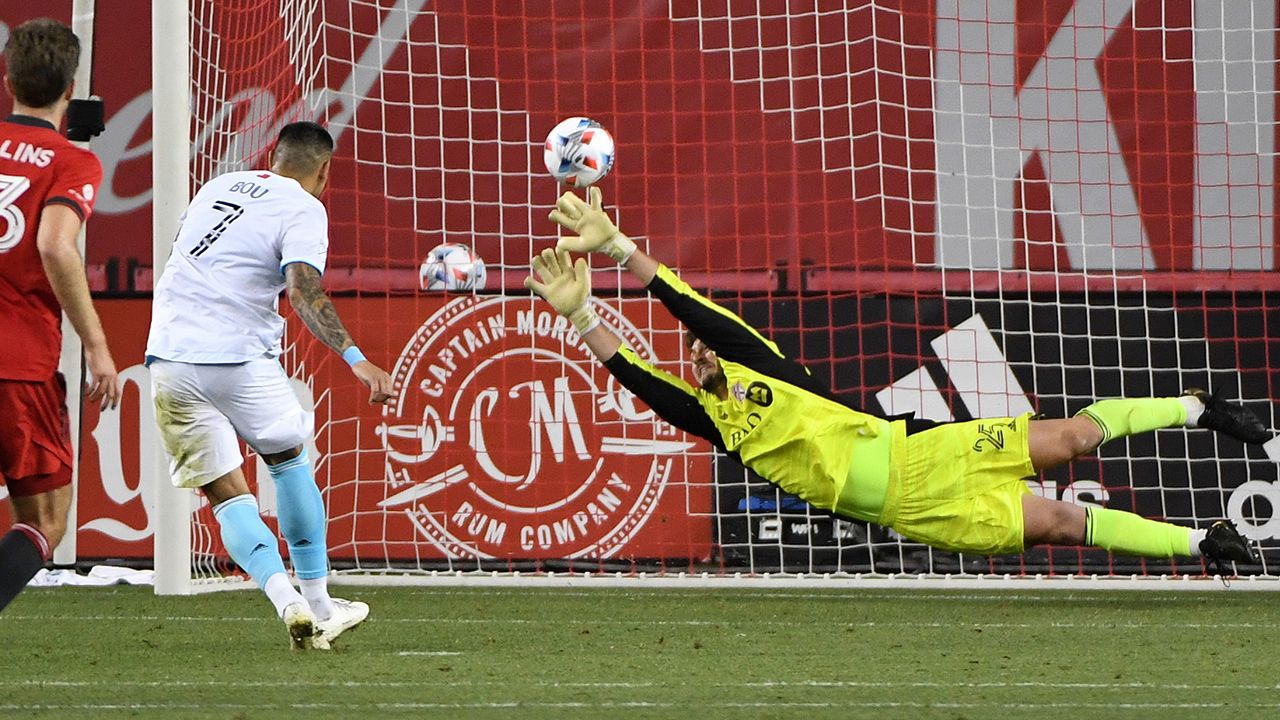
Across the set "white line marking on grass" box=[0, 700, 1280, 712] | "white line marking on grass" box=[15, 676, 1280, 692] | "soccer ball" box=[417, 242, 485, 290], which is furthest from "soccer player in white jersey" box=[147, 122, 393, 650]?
"soccer ball" box=[417, 242, 485, 290]

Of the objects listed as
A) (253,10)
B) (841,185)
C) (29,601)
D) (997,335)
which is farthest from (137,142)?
(997,335)

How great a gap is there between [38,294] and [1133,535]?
4625mm

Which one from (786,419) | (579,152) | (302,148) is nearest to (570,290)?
(579,152)

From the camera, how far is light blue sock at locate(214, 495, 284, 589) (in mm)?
5902

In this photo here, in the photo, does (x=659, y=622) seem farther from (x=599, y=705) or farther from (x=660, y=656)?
(x=599, y=705)

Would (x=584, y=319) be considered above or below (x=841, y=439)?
above

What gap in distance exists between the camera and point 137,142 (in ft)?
32.3

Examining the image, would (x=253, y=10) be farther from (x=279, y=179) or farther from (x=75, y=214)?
(x=75, y=214)

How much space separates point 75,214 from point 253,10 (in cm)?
452

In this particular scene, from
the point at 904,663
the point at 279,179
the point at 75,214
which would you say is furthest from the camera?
the point at 279,179

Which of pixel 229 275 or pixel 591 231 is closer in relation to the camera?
pixel 229 275

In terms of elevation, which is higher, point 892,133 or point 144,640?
point 892,133

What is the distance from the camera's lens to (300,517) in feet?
20.6

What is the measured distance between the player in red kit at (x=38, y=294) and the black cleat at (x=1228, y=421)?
4.74 meters
